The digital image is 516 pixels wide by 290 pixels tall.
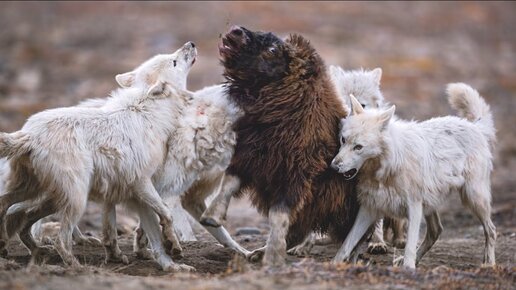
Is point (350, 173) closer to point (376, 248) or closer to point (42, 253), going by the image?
point (376, 248)

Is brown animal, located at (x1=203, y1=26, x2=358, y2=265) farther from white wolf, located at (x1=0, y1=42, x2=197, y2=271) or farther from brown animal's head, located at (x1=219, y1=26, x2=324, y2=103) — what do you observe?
white wolf, located at (x1=0, y1=42, x2=197, y2=271)

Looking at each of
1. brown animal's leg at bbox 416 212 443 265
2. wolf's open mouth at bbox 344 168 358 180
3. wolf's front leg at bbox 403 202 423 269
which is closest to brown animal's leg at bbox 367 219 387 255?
brown animal's leg at bbox 416 212 443 265

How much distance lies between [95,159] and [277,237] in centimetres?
202

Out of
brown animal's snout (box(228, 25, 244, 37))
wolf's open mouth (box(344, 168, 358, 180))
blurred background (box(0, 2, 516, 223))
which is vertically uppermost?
blurred background (box(0, 2, 516, 223))

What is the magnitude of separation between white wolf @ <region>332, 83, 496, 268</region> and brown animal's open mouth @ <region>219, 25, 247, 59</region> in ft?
4.58

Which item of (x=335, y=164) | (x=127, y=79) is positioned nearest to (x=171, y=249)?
(x=335, y=164)

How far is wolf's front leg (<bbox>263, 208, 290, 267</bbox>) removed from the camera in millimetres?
8328

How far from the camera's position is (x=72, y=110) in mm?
8469

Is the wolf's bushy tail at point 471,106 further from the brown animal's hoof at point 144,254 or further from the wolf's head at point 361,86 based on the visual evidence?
the brown animal's hoof at point 144,254

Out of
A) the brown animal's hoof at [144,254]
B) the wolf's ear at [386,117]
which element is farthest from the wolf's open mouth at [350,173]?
the brown animal's hoof at [144,254]

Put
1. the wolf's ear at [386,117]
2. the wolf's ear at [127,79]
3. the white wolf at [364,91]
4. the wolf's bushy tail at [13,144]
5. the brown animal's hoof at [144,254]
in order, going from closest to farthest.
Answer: the wolf's bushy tail at [13,144] < the wolf's ear at [386,117] < the brown animal's hoof at [144,254] < the wolf's ear at [127,79] < the white wolf at [364,91]

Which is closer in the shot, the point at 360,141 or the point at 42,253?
the point at 360,141

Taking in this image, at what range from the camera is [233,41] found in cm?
888

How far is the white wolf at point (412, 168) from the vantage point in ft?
27.8
